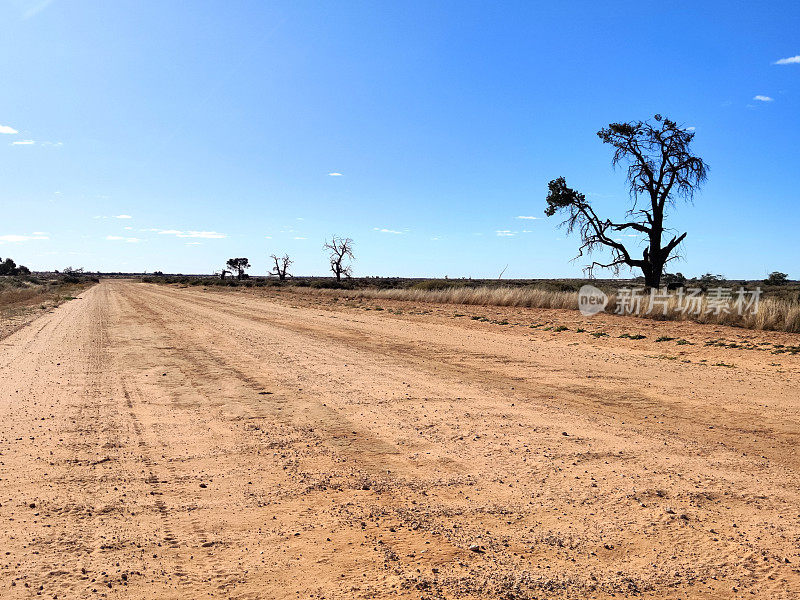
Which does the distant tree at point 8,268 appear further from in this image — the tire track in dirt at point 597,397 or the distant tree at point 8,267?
the tire track in dirt at point 597,397

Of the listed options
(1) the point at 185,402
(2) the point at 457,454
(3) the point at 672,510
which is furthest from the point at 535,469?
(1) the point at 185,402

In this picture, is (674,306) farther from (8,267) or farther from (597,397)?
(8,267)

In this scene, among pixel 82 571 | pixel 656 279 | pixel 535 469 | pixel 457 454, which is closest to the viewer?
pixel 82 571

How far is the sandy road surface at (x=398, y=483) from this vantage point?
116 inches

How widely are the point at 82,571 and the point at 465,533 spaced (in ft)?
7.49

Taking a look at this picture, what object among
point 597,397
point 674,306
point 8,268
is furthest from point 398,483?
point 8,268

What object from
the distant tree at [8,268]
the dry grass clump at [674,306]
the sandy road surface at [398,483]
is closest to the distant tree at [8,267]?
the distant tree at [8,268]

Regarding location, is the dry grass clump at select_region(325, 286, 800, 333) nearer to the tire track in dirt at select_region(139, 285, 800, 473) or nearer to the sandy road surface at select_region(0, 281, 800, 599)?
the sandy road surface at select_region(0, 281, 800, 599)

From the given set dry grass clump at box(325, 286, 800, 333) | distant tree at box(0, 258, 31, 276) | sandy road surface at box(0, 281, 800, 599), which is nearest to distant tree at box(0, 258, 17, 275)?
distant tree at box(0, 258, 31, 276)

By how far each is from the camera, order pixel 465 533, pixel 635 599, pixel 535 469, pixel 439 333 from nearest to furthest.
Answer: pixel 635 599
pixel 465 533
pixel 535 469
pixel 439 333

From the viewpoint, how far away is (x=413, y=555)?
3.15 m

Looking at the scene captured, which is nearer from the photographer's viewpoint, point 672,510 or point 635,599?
point 635,599

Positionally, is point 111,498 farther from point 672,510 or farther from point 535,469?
point 672,510

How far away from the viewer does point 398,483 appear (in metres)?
4.21
